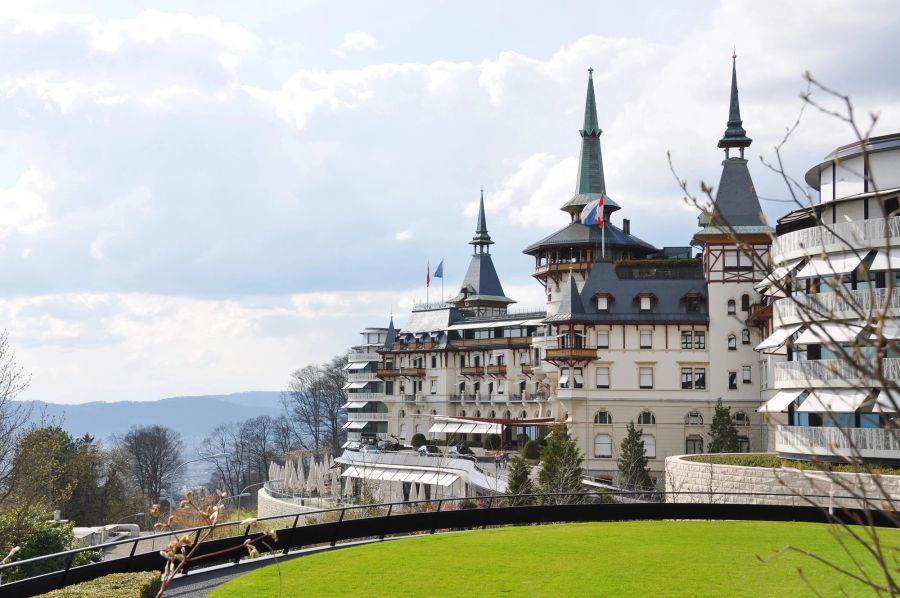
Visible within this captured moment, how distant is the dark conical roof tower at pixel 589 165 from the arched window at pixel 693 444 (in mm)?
25703

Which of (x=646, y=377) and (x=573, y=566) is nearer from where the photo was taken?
(x=573, y=566)

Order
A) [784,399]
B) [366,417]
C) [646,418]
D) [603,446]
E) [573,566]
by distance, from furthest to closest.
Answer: [366,417]
[603,446]
[646,418]
[784,399]
[573,566]

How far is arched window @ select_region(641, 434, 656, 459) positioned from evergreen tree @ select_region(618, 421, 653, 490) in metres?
4.62

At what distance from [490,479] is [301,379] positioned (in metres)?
86.6

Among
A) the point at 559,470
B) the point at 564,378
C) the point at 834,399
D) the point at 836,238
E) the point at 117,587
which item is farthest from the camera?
the point at 564,378

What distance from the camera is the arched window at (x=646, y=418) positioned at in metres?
70.1

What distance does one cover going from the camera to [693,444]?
69.6m

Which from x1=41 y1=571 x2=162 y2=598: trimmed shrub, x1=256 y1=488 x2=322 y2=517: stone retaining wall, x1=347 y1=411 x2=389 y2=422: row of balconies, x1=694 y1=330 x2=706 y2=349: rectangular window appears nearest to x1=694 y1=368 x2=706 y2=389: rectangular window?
x1=694 y1=330 x2=706 y2=349: rectangular window

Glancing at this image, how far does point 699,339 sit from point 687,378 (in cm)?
282

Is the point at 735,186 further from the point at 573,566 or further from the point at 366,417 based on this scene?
the point at 366,417

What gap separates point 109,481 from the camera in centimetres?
8331

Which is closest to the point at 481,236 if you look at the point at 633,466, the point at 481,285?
the point at 481,285

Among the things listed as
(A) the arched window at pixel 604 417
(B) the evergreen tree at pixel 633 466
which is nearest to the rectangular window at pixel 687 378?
(A) the arched window at pixel 604 417

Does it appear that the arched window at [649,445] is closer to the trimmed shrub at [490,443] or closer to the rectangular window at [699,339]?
the rectangular window at [699,339]
